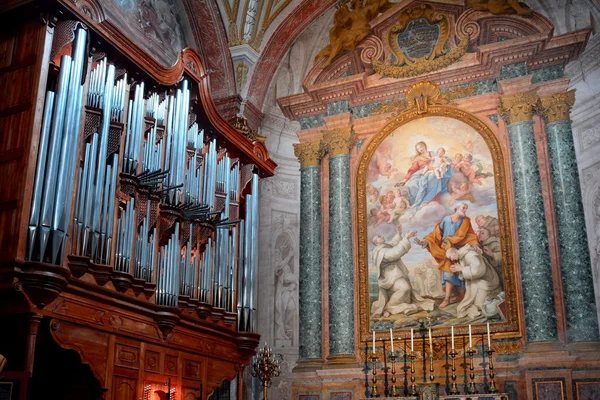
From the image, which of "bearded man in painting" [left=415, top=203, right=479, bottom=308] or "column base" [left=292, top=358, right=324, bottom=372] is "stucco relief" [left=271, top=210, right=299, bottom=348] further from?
"bearded man in painting" [left=415, top=203, right=479, bottom=308]

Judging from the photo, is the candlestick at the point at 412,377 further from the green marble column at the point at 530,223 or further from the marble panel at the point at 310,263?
the green marble column at the point at 530,223

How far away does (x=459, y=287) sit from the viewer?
1315cm

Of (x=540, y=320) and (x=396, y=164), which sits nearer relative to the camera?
(x=540, y=320)

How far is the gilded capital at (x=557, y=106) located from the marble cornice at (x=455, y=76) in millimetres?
730

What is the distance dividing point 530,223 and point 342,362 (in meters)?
4.26

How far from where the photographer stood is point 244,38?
15.3 meters

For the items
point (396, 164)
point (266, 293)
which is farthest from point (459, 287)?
point (266, 293)

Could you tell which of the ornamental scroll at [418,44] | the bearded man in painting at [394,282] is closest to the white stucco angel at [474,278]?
the bearded man in painting at [394,282]

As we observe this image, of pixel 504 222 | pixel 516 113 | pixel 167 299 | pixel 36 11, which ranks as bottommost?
pixel 167 299

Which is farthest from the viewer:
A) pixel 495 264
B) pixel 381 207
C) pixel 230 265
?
pixel 381 207

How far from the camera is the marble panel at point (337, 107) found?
1518cm

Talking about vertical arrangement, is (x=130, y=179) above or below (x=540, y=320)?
above

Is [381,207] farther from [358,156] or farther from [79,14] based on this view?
[79,14]

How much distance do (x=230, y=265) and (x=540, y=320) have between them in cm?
533
